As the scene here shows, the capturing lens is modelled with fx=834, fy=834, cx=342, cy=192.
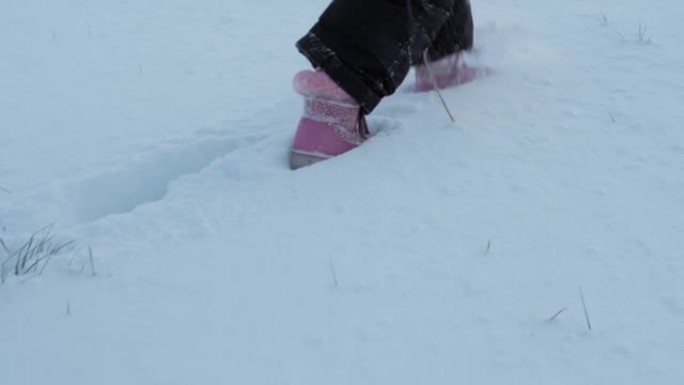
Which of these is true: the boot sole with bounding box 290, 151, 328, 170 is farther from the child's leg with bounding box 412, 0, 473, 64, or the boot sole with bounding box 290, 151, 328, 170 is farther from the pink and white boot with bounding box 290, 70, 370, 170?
the child's leg with bounding box 412, 0, 473, 64

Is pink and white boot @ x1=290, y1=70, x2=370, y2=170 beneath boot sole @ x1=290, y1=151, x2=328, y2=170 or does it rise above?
above

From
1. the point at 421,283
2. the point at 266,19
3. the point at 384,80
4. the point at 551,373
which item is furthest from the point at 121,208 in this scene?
the point at 266,19

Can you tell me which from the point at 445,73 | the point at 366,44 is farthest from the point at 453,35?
the point at 366,44

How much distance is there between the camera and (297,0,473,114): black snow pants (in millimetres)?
1917

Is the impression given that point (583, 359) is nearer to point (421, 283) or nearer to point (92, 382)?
point (421, 283)

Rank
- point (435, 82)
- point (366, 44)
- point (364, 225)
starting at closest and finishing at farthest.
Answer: point (364, 225) < point (366, 44) < point (435, 82)

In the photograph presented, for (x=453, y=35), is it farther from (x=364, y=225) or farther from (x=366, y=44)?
(x=364, y=225)

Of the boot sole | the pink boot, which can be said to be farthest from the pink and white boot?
the pink boot

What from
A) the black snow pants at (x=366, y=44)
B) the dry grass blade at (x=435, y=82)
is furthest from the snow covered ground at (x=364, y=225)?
the black snow pants at (x=366, y=44)

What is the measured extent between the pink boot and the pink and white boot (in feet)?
1.14

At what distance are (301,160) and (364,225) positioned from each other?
39cm

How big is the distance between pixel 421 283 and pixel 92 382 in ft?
1.80

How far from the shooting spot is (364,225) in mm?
1612

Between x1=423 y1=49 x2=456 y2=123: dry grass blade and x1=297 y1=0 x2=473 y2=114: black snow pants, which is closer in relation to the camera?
x1=297 y1=0 x2=473 y2=114: black snow pants
